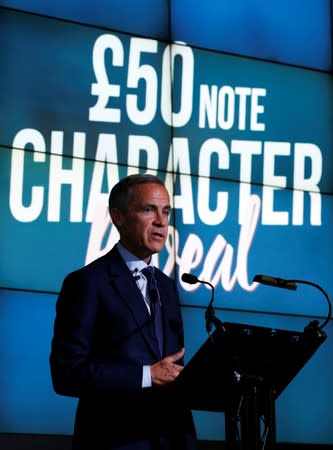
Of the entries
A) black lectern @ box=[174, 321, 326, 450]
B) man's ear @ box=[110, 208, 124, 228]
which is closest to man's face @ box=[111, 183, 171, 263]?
man's ear @ box=[110, 208, 124, 228]

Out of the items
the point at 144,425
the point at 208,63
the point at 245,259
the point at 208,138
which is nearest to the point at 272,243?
the point at 245,259

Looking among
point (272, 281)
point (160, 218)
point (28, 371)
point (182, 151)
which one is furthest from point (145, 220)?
point (182, 151)

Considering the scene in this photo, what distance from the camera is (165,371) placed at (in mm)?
3232

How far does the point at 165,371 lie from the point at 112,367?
0.62 feet

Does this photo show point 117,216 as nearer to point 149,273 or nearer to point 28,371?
point 149,273

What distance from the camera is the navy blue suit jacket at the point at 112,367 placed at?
3295 mm

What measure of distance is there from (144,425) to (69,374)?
31 cm

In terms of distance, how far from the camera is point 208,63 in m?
6.91

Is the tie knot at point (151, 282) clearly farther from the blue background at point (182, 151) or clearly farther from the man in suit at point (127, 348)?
the blue background at point (182, 151)

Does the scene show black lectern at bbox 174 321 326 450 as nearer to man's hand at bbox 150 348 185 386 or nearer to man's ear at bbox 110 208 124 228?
man's hand at bbox 150 348 185 386

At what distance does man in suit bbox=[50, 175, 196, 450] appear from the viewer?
Result: 3.29m

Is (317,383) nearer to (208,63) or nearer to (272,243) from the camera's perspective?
(272,243)

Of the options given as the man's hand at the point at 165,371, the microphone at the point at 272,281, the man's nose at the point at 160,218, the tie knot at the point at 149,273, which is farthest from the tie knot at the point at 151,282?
the microphone at the point at 272,281

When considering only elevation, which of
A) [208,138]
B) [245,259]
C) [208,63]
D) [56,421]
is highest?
[208,63]
